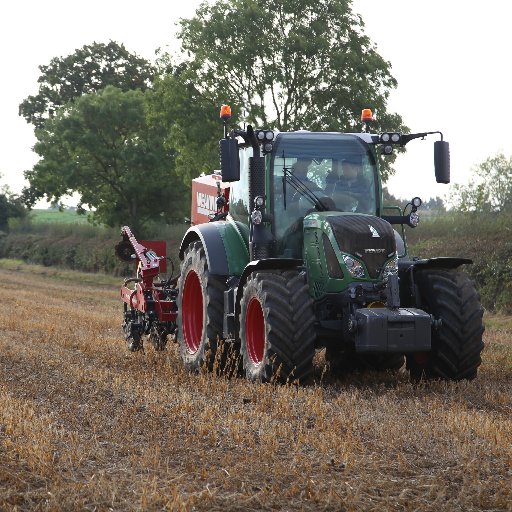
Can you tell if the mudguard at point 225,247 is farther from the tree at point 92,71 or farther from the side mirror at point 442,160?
the tree at point 92,71

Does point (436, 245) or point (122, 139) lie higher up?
point (122, 139)

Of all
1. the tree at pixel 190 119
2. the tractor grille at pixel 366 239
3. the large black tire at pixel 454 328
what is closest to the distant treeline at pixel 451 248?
the tree at pixel 190 119

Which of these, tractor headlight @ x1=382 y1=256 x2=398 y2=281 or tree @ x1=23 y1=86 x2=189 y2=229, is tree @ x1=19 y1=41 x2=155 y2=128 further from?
tractor headlight @ x1=382 y1=256 x2=398 y2=281

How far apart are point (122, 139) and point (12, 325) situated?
26123 mm

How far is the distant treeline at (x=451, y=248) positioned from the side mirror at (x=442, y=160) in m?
10.0

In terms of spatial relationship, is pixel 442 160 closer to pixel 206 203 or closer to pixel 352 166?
pixel 352 166

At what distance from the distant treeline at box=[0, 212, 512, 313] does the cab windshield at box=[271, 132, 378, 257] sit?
391 inches

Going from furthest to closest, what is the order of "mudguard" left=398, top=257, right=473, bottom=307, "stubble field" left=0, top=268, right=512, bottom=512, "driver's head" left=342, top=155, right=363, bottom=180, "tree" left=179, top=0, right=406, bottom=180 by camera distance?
1. "tree" left=179, top=0, right=406, bottom=180
2. "driver's head" left=342, top=155, right=363, bottom=180
3. "mudguard" left=398, top=257, right=473, bottom=307
4. "stubble field" left=0, top=268, right=512, bottom=512

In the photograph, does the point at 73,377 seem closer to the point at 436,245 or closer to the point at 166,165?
the point at 436,245

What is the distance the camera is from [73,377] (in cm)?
1003

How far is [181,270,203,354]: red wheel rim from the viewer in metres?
11.5

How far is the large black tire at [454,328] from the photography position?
32.0ft

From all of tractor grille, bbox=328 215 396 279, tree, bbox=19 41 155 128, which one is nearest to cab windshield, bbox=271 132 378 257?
tractor grille, bbox=328 215 396 279

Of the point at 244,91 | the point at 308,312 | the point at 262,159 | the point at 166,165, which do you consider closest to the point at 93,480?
the point at 308,312
